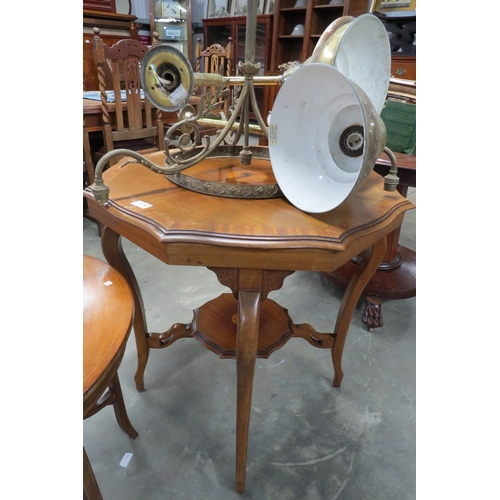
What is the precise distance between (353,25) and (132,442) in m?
1.22

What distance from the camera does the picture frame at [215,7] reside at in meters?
4.34

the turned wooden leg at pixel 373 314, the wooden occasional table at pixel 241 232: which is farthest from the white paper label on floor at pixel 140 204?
the turned wooden leg at pixel 373 314

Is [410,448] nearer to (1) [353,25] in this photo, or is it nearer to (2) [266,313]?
(2) [266,313]

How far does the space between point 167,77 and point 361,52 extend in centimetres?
45

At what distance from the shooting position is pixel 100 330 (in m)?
0.57

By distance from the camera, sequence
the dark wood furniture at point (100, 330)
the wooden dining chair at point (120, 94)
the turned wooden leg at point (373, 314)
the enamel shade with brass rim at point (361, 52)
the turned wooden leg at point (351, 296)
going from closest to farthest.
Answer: the dark wood furniture at point (100, 330) → the enamel shade with brass rim at point (361, 52) → the turned wooden leg at point (351, 296) → the turned wooden leg at point (373, 314) → the wooden dining chair at point (120, 94)

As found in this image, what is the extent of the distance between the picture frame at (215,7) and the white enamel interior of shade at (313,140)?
4486mm

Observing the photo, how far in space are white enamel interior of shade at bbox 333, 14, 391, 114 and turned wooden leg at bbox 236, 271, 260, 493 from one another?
0.50 meters

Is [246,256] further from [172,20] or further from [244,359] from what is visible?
[172,20]

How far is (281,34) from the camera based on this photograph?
13.0 ft

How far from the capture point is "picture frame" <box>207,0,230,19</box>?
4.34m

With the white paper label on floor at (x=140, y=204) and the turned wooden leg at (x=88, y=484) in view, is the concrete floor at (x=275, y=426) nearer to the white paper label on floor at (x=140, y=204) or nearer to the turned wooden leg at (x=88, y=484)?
the turned wooden leg at (x=88, y=484)

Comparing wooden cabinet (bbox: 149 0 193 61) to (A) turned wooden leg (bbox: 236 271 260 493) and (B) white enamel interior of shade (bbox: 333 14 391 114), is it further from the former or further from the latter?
(A) turned wooden leg (bbox: 236 271 260 493)

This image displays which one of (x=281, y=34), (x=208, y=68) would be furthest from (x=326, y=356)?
(x=281, y=34)
